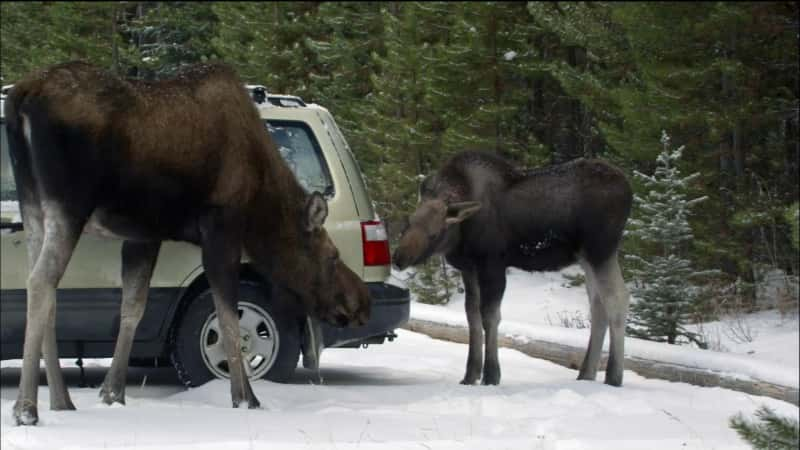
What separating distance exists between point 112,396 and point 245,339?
3.51 ft

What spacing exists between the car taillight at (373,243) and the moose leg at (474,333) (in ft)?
3.88

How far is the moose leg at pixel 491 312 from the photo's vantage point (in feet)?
32.4

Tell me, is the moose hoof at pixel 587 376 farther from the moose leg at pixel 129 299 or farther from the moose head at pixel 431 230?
the moose leg at pixel 129 299

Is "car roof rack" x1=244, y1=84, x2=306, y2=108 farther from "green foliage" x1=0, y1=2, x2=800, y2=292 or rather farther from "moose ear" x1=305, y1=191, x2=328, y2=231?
"green foliage" x1=0, y1=2, x2=800, y2=292

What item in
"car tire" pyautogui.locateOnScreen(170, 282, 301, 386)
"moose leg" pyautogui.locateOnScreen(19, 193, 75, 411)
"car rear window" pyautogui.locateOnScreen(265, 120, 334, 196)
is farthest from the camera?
"car rear window" pyautogui.locateOnScreen(265, 120, 334, 196)

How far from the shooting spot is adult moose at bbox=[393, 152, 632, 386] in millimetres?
10031

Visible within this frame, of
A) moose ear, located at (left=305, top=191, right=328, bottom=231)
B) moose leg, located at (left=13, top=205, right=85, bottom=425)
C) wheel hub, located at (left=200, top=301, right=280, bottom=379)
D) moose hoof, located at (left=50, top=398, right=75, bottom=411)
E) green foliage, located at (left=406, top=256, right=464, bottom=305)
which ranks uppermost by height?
moose ear, located at (left=305, top=191, right=328, bottom=231)

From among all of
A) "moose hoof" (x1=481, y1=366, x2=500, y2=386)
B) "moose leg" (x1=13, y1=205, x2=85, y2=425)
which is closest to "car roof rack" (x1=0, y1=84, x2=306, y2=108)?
"moose leg" (x1=13, y1=205, x2=85, y2=425)

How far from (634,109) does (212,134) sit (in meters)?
10.7

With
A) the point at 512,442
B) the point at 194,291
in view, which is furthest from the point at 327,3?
the point at 512,442

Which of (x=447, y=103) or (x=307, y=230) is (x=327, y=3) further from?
(x=307, y=230)

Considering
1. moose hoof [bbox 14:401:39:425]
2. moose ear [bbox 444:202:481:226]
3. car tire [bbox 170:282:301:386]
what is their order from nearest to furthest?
moose hoof [bbox 14:401:39:425] < car tire [bbox 170:282:301:386] < moose ear [bbox 444:202:481:226]

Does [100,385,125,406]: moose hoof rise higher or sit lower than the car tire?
lower

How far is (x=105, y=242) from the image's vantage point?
866 cm
